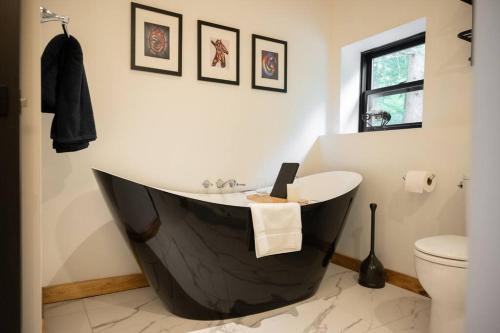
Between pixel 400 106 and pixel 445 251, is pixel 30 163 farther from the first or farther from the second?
pixel 400 106

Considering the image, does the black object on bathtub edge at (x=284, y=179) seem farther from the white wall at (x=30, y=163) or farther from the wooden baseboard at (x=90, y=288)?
the white wall at (x=30, y=163)

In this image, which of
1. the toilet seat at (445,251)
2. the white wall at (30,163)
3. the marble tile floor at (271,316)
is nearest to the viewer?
the white wall at (30,163)

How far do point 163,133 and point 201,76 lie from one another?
19.8 inches

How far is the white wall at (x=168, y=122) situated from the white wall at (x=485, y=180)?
1858mm

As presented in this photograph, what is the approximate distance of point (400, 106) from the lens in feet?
8.41

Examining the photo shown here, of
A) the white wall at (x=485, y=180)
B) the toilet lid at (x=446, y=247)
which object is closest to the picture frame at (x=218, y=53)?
the toilet lid at (x=446, y=247)

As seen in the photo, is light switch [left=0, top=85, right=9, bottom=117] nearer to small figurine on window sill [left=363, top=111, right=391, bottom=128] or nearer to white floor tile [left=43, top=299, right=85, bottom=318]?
white floor tile [left=43, top=299, right=85, bottom=318]

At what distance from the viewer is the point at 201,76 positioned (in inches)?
87.0

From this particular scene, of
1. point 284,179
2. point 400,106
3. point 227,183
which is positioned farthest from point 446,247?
point 400,106

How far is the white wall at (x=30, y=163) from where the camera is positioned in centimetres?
82

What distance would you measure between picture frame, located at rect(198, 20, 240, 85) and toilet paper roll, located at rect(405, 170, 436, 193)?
4.55ft

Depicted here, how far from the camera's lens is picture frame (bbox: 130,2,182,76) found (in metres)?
1.99

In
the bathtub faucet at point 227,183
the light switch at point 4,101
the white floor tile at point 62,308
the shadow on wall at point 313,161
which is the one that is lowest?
the white floor tile at point 62,308

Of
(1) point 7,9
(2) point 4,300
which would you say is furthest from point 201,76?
(2) point 4,300
